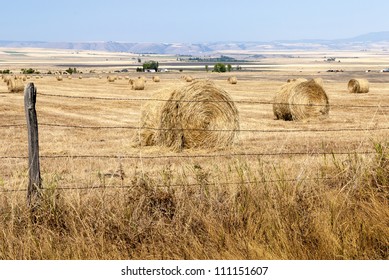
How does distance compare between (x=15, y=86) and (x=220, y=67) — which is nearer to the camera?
(x=15, y=86)

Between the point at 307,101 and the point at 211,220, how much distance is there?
18326mm

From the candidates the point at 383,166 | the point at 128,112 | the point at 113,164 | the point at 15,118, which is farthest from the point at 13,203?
the point at 128,112

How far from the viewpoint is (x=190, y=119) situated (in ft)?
49.9

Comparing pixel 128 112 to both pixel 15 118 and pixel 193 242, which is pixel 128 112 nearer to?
pixel 15 118

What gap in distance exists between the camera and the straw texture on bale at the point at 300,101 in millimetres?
21750

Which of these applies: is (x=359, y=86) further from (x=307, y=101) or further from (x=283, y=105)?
(x=283, y=105)

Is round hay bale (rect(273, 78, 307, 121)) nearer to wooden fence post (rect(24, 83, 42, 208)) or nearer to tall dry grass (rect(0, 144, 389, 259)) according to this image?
tall dry grass (rect(0, 144, 389, 259))

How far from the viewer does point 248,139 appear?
16.0 meters

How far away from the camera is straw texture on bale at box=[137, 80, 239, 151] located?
14680mm

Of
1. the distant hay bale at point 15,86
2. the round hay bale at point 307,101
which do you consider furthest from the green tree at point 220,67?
the round hay bale at point 307,101

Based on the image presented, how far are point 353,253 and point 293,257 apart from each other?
0.54 metres

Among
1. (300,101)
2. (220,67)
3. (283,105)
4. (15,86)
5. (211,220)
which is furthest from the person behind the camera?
(220,67)

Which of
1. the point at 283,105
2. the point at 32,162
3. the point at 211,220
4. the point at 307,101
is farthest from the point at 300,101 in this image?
the point at 32,162

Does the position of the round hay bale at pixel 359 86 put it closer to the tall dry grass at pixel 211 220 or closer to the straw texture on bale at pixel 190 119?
the straw texture on bale at pixel 190 119
